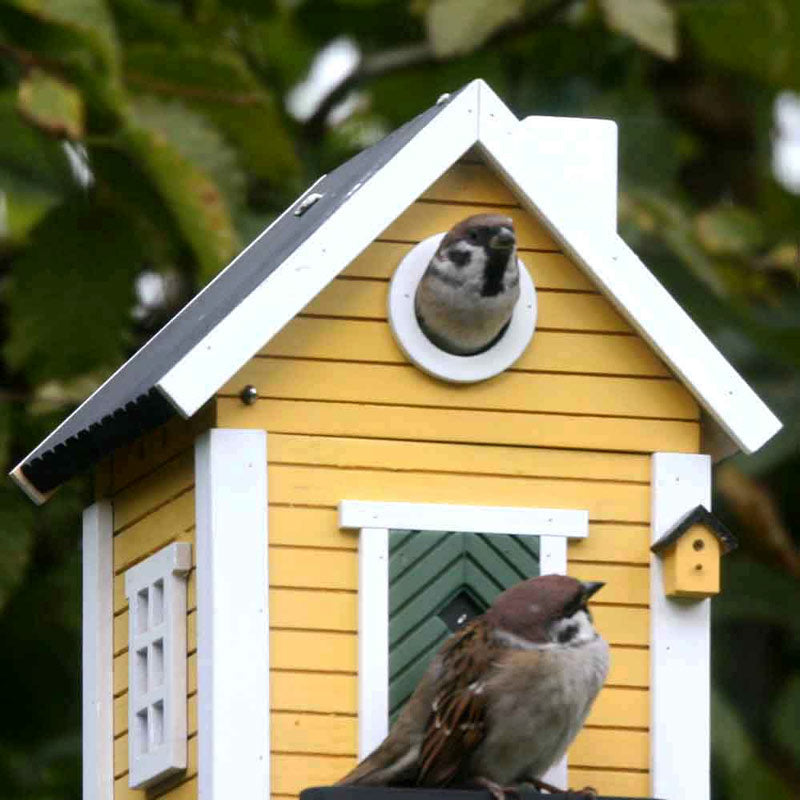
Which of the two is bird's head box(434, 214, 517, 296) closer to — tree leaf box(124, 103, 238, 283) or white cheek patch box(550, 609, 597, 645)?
white cheek patch box(550, 609, 597, 645)

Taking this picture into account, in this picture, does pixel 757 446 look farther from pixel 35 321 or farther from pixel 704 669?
pixel 35 321

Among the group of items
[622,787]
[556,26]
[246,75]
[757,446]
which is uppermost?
[556,26]

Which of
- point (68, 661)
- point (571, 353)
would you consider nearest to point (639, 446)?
point (571, 353)

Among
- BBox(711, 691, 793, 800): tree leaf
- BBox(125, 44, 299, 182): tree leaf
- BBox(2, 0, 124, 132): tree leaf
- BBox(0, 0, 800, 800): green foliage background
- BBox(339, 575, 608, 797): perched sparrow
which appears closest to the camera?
BBox(339, 575, 608, 797): perched sparrow

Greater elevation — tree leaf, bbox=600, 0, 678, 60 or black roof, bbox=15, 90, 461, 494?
tree leaf, bbox=600, 0, 678, 60

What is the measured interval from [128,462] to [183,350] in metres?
0.87

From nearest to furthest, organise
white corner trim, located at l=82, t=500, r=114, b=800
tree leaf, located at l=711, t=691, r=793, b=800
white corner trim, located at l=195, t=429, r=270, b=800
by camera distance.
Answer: white corner trim, located at l=195, t=429, r=270, b=800, white corner trim, located at l=82, t=500, r=114, b=800, tree leaf, located at l=711, t=691, r=793, b=800

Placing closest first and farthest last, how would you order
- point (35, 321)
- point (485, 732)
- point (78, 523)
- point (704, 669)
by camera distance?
point (485, 732) → point (704, 669) → point (35, 321) → point (78, 523)

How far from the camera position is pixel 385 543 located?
8719 mm

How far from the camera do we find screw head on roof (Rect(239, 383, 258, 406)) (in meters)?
8.70

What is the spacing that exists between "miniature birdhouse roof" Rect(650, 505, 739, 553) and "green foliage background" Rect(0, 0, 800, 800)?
1954 mm

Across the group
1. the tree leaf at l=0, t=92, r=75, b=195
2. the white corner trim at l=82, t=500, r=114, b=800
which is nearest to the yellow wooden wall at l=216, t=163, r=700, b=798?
the white corner trim at l=82, t=500, r=114, b=800

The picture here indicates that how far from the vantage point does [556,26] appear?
43.2 ft

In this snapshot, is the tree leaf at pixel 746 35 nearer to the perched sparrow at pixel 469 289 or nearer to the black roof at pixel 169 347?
the black roof at pixel 169 347
